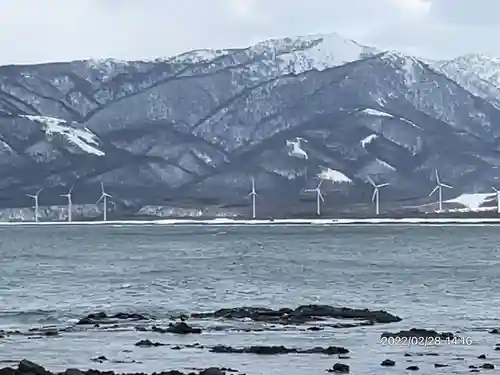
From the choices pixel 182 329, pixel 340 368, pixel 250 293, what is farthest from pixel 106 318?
pixel 340 368

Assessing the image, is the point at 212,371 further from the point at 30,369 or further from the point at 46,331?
the point at 46,331

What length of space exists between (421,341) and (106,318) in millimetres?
18592

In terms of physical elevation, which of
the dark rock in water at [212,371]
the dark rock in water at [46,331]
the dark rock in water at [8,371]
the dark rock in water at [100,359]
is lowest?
the dark rock in water at [46,331]

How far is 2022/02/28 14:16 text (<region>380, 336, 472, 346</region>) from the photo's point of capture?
44.1 m

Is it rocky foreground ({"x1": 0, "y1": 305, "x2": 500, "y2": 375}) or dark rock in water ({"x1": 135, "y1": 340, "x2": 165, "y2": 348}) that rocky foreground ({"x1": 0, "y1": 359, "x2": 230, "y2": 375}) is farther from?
dark rock in water ({"x1": 135, "y1": 340, "x2": 165, "y2": 348})

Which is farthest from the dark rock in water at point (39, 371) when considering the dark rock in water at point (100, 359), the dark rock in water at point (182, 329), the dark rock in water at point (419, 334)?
the dark rock in water at point (182, 329)

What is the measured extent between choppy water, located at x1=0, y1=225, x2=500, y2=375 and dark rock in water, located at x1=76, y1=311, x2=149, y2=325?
132 cm

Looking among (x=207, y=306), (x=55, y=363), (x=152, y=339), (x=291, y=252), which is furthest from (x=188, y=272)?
(x=55, y=363)

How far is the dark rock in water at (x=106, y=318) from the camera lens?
5519cm

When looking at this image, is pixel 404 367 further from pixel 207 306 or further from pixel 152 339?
pixel 207 306

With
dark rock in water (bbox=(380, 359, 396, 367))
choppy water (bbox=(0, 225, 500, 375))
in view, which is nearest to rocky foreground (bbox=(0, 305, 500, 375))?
dark rock in water (bbox=(380, 359, 396, 367))

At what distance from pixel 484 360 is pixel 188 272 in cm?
6465

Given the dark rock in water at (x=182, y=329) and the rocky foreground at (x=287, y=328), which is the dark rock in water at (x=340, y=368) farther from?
the dark rock in water at (x=182, y=329)

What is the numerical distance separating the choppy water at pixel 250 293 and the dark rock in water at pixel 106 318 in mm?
1319
